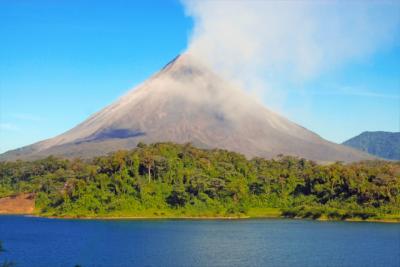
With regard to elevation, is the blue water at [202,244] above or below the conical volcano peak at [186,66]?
below

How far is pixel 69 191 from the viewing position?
57625mm

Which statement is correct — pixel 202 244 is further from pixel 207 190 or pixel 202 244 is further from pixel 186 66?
pixel 186 66

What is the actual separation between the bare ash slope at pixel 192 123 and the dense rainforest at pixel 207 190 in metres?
60.6

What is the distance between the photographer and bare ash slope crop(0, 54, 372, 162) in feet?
428

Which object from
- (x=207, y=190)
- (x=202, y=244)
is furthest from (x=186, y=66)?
(x=202, y=244)

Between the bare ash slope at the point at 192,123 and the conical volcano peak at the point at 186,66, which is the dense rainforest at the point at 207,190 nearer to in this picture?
the bare ash slope at the point at 192,123

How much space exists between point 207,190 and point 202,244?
23893 millimetres

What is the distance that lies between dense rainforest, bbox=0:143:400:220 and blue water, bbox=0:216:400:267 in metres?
6.91

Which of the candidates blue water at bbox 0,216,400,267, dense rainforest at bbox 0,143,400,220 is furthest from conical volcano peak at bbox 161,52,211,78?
Result: blue water at bbox 0,216,400,267

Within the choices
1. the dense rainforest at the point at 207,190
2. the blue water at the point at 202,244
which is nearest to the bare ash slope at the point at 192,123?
the dense rainforest at the point at 207,190

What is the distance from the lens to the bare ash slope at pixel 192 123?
130 meters

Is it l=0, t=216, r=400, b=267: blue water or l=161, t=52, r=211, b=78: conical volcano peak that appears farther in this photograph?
l=161, t=52, r=211, b=78: conical volcano peak

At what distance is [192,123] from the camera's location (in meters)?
137

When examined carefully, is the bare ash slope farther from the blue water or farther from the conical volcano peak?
the blue water
